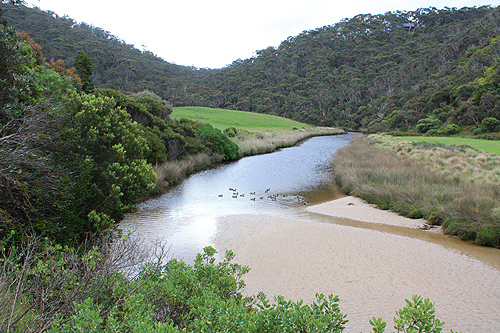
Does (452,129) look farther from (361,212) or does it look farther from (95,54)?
(95,54)

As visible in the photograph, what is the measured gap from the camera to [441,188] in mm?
11695

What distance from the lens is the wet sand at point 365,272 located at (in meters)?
5.20

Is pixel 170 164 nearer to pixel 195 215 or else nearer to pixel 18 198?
pixel 195 215

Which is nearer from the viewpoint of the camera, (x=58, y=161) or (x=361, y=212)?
(x=58, y=161)

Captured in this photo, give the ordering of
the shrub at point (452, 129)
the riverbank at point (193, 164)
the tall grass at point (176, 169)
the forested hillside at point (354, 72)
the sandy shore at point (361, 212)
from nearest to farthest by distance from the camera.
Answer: the sandy shore at point (361, 212) < the tall grass at point (176, 169) < the riverbank at point (193, 164) < the shrub at point (452, 129) < the forested hillside at point (354, 72)

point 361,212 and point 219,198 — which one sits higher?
point 361,212

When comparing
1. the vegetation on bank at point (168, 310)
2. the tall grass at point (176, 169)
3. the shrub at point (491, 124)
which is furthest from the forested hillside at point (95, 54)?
the vegetation on bank at point (168, 310)

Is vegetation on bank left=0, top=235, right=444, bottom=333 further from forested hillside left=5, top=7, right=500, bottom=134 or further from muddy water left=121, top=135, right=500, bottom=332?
forested hillside left=5, top=7, right=500, bottom=134

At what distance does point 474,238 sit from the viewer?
8.58m

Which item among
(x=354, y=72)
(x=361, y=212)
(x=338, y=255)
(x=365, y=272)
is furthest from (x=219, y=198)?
(x=354, y=72)

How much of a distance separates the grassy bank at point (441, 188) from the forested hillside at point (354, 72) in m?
28.1

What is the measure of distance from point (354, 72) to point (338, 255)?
364 feet

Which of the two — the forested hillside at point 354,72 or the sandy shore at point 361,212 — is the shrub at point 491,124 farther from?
the sandy shore at point 361,212

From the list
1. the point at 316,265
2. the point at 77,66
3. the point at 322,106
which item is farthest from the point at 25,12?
the point at 316,265
